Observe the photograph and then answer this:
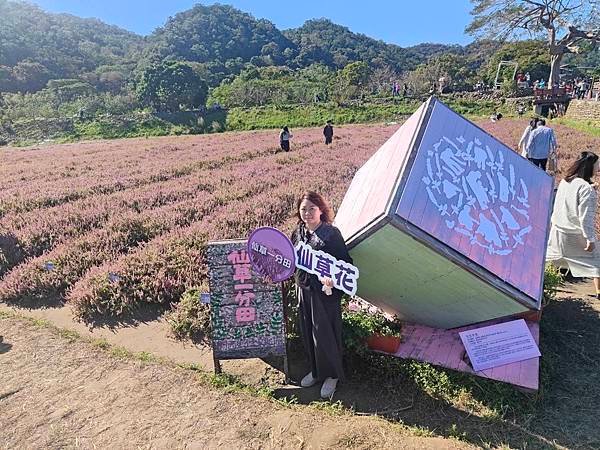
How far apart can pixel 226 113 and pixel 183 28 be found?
95492 millimetres

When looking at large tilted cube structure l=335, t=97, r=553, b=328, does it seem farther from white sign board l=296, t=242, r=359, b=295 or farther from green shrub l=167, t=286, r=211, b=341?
green shrub l=167, t=286, r=211, b=341

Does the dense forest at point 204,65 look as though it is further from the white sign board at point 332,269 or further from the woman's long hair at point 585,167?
→ the white sign board at point 332,269

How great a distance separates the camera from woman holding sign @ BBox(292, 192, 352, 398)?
365 centimetres

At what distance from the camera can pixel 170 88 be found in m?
51.9

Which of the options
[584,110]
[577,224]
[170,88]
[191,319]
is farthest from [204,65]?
[577,224]

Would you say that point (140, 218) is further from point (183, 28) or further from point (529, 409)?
point (183, 28)

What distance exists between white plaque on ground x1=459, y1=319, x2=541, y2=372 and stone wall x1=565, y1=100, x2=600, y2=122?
25.0 metres

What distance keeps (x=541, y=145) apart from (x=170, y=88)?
48488mm

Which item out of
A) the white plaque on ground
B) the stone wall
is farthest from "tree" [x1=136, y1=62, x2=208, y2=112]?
the white plaque on ground

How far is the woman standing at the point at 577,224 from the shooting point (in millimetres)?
5418

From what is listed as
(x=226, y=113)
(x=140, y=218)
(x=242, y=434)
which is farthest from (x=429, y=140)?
(x=226, y=113)

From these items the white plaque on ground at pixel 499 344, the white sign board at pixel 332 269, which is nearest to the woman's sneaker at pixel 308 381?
the white sign board at pixel 332 269

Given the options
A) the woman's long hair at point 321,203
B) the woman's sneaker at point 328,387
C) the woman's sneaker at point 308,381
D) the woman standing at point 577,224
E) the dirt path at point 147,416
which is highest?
the woman's long hair at point 321,203

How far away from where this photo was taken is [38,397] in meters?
4.21
